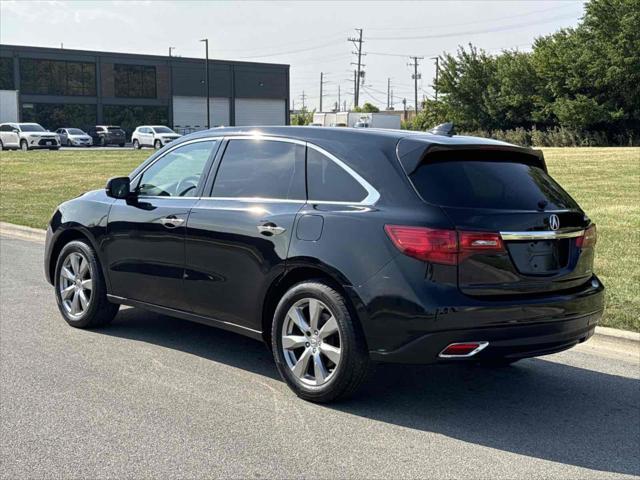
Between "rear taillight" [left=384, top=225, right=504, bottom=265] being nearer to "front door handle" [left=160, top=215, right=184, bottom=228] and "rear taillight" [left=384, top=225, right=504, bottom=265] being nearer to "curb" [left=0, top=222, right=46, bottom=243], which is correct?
"front door handle" [left=160, top=215, right=184, bottom=228]

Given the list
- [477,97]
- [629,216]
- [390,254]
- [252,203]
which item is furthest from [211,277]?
[477,97]

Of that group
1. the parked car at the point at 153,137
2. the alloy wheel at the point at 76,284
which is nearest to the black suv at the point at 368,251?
the alloy wheel at the point at 76,284

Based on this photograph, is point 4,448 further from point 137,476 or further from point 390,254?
point 390,254

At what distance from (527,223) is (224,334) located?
3.13 meters

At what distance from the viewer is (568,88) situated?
1708 inches

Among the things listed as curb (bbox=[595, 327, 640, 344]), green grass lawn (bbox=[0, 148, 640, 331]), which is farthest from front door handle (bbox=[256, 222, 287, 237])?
green grass lawn (bbox=[0, 148, 640, 331])

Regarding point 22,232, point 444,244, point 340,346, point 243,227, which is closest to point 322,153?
point 243,227

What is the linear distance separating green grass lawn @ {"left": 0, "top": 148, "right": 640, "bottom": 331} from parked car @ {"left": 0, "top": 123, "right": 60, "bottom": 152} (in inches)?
448

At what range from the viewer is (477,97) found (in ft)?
172

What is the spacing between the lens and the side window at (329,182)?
5.08 metres

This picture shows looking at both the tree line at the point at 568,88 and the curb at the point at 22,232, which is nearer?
the curb at the point at 22,232

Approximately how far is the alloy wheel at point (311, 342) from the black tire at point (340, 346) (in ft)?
0.08

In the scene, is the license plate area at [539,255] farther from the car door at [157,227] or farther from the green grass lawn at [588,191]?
the car door at [157,227]

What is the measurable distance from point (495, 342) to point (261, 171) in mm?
2100
